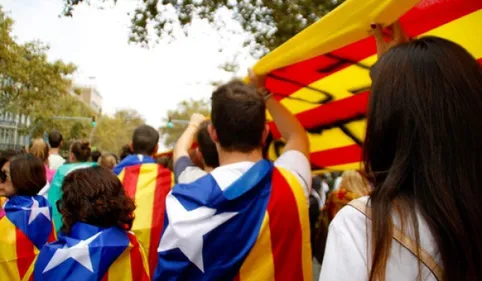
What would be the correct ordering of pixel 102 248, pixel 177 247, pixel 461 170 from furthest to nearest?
1. pixel 102 248
2. pixel 177 247
3. pixel 461 170

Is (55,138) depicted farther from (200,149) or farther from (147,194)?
(200,149)

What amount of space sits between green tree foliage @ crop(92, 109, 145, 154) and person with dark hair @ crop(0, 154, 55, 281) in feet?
200

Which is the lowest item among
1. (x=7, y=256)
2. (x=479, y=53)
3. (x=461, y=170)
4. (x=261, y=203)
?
(x=7, y=256)

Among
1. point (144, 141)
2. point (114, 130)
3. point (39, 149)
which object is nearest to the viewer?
point (144, 141)

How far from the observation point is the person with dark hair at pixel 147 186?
363 cm

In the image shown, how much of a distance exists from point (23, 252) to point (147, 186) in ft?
2.93

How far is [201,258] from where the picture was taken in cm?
218

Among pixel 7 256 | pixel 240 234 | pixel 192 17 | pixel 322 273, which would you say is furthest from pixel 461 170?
pixel 192 17

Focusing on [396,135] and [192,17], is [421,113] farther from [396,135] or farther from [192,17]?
[192,17]

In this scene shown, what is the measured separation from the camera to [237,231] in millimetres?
2223

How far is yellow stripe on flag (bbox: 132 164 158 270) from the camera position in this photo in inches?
143

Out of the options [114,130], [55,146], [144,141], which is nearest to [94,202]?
[144,141]

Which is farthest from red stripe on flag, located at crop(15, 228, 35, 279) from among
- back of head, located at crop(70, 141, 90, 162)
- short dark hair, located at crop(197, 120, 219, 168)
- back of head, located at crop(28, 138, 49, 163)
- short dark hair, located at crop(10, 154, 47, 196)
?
back of head, located at crop(70, 141, 90, 162)

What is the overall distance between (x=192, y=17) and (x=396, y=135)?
28.5 feet
